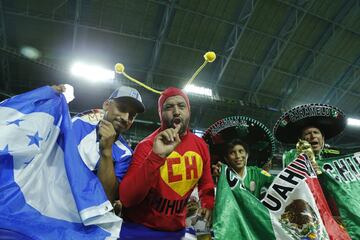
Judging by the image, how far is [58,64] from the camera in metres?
8.62

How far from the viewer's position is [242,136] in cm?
231

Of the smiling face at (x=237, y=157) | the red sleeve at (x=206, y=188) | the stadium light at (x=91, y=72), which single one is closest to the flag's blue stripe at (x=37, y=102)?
the red sleeve at (x=206, y=188)

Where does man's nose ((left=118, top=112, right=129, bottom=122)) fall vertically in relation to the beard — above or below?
above

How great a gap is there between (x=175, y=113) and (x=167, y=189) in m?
0.56

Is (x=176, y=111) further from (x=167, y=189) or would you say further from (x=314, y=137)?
(x=314, y=137)

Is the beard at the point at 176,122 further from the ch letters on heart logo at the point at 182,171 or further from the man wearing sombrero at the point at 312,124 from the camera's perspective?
the man wearing sombrero at the point at 312,124

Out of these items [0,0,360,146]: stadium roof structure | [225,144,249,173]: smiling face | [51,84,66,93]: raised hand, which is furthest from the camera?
[0,0,360,146]: stadium roof structure

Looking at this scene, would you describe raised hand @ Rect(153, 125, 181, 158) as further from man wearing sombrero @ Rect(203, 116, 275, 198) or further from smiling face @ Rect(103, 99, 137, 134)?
man wearing sombrero @ Rect(203, 116, 275, 198)

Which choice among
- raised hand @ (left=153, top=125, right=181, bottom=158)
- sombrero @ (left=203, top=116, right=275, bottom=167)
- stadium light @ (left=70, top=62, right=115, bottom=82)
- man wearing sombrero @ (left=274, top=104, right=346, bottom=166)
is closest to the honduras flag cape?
raised hand @ (left=153, top=125, right=181, bottom=158)

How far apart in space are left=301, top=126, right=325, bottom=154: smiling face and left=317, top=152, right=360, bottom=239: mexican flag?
0.24 m

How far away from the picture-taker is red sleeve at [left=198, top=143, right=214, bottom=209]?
189cm

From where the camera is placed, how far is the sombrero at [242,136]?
222 centimetres

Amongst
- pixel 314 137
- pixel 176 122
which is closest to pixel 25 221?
pixel 176 122

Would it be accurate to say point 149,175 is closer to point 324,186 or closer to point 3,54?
point 324,186
